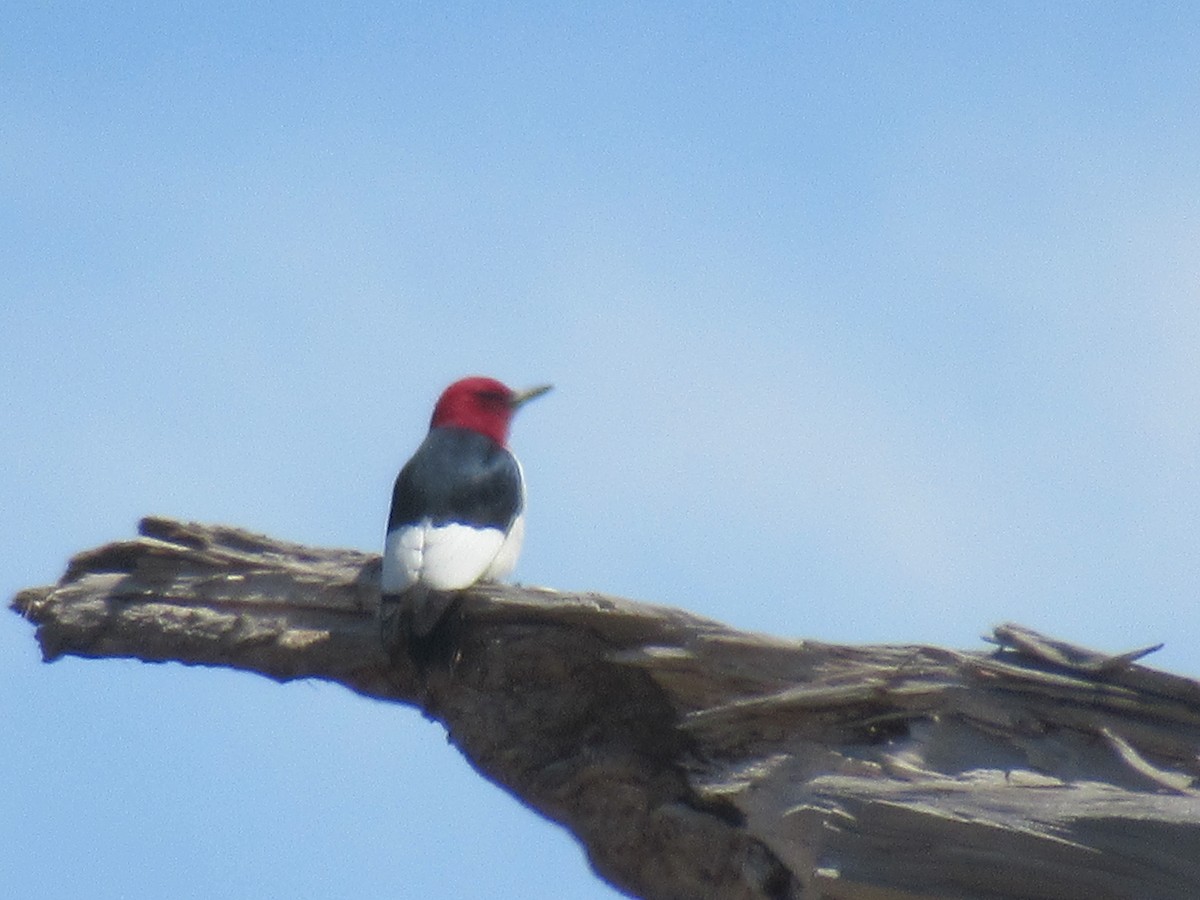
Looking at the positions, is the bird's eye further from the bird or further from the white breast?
the white breast

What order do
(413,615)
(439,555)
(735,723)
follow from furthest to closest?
(439,555) → (413,615) → (735,723)

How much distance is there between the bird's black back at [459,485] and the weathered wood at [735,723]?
1.15 feet

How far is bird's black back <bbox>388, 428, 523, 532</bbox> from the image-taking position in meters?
6.59

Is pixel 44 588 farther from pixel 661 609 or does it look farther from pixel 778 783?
pixel 778 783

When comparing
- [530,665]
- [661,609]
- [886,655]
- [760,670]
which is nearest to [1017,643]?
[886,655]

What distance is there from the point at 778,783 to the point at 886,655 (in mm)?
501

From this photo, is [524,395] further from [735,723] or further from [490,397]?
[735,723]

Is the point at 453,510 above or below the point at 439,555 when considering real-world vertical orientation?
above

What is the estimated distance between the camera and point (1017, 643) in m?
5.11

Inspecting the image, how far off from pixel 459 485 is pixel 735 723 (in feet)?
6.29

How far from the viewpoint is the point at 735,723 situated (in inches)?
210

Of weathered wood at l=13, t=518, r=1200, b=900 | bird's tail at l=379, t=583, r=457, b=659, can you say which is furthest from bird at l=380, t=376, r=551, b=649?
weathered wood at l=13, t=518, r=1200, b=900

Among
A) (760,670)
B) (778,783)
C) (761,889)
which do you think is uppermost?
(760,670)

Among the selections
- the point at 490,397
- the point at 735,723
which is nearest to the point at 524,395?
the point at 490,397
